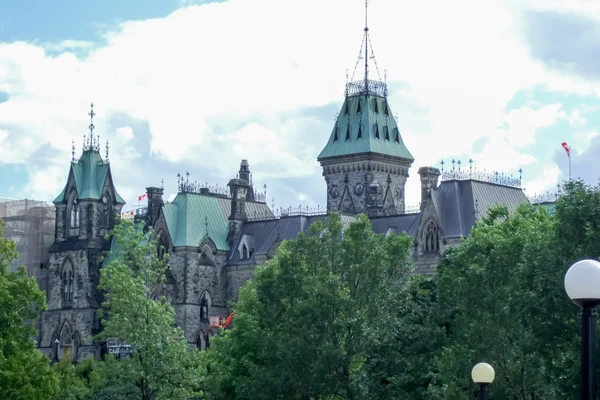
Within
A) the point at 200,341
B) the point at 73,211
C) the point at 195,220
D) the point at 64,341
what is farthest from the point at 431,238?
the point at 73,211

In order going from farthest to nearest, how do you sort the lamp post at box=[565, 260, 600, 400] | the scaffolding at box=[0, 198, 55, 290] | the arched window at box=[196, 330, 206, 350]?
the scaffolding at box=[0, 198, 55, 290] → the arched window at box=[196, 330, 206, 350] → the lamp post at box=[565, 260, 600, 400]

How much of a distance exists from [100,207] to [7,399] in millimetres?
68345

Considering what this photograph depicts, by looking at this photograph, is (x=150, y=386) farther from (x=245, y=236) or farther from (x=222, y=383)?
(x=245, y=236)

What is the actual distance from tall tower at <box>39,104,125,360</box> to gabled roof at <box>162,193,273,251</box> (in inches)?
260

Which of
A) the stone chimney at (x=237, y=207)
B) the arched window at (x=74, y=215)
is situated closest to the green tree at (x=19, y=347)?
the stone chimney at (x=237, y=207)

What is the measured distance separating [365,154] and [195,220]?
1680 cm

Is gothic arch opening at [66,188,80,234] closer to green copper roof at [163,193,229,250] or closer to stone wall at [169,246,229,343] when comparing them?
green copper roof at [163,193,229,250]

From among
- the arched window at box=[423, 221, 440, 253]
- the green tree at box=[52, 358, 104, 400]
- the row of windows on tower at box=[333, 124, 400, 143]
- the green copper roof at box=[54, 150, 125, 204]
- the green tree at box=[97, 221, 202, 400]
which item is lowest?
the green tree at box=[52, 358, 104, 400]

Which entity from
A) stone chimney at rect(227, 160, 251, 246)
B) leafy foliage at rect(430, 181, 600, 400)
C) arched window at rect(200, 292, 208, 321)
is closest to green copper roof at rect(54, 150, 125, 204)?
stone chimney at rect(227, 160, 251, 246)

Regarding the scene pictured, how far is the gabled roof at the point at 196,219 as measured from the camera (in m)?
113

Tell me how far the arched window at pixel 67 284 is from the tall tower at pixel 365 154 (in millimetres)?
24927

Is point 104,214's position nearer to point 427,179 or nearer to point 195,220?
point 195,220

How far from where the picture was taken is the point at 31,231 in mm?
120875

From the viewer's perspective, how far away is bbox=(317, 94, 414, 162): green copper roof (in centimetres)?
11669
